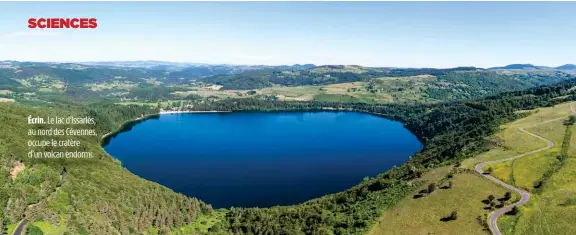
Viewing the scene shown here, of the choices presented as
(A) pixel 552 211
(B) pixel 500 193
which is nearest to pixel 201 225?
(B) pixel 500 193

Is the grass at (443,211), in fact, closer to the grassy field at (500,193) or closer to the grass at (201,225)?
the grassy field at (500,193)

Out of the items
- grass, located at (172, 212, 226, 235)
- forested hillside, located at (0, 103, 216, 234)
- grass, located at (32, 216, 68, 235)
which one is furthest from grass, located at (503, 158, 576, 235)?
grass, located at (32, 216, 68, 235)

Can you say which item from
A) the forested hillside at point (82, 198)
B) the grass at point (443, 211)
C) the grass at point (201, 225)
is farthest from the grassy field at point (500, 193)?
the forested hillside at point (82, 198)

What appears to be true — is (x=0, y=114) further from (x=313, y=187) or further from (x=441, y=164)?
(x=441, y=164)

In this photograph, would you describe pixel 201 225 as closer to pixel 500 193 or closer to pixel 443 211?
pixel 443 211

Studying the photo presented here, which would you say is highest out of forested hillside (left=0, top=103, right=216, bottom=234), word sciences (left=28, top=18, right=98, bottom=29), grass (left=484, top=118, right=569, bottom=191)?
word sciences (left=28, top=18, right=98, bottom=29)

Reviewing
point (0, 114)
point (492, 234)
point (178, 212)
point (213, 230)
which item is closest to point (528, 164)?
point (492, 234)

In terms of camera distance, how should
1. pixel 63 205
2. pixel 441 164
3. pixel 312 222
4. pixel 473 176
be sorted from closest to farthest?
pixel 63 205, pixel 312 222, pixel 473 176, pixel 441 164

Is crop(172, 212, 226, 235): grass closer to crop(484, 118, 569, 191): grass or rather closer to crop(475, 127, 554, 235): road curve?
crop(475, 127, 554, 235): road curve
